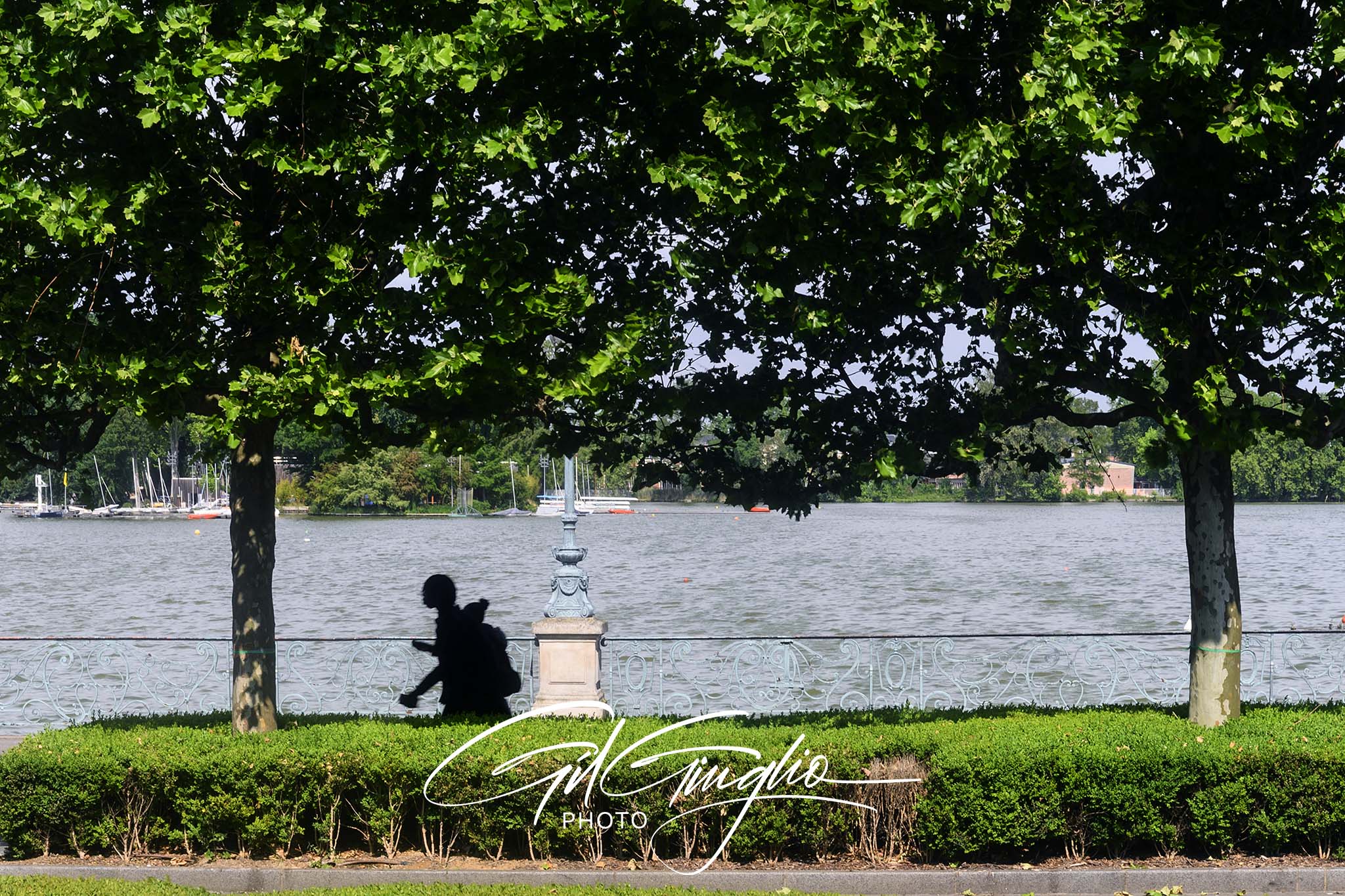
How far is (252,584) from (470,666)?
1.91 m

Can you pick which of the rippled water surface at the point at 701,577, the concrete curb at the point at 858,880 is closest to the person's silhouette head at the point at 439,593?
the concrete curb at the point at 858,880

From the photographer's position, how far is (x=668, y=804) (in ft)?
29.8

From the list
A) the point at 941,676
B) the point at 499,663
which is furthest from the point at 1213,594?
the point at 941,676

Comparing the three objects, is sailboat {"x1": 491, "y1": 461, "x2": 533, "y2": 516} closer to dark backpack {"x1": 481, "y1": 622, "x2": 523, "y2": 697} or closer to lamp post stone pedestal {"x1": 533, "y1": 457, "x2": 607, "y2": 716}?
lamp post stone pedestal {"x1": 533, "y1": 457, "x2": 607, "y2": 716}

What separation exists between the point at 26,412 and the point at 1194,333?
938 cm

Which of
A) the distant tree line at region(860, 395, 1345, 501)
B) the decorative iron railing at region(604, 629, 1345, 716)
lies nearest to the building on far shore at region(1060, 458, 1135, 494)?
the distant tree line at region(860, 395, 1345, 501)

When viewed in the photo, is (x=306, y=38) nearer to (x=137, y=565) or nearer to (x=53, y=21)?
(x=53, y=21)

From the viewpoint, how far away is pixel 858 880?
877 centimetres

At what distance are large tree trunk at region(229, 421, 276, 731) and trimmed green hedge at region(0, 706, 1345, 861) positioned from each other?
0.73m

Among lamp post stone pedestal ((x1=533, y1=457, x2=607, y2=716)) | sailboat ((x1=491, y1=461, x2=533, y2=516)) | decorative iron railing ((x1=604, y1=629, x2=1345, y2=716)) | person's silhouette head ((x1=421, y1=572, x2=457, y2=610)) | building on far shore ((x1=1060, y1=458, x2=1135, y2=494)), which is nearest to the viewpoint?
person's silhouette head ((x1=421, y1=572, x2=457, y2=610))

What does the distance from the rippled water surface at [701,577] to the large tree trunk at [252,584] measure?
1509 cm

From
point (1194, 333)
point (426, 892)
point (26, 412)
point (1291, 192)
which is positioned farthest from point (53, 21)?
point (1291, 192)

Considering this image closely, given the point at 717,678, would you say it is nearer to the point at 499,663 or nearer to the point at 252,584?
the point at 499,663

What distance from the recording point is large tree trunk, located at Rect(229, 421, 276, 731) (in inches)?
397
